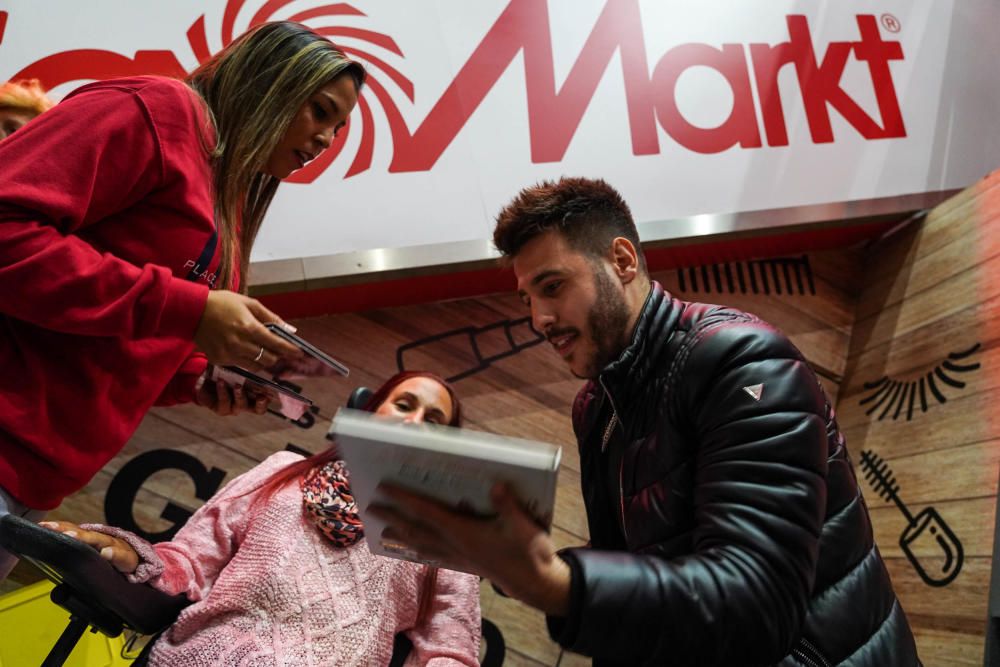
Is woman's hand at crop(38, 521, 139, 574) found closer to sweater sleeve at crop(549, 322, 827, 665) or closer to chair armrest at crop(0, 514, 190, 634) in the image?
chair armrest at crop(0, 514, 190, 634)

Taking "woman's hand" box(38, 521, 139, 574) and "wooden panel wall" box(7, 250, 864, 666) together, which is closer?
"woman's hand" box(38, 521, 139, 574)

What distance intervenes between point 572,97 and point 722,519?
6.27 feet

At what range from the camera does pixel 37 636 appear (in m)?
1.63

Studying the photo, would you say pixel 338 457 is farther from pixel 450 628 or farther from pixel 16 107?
pixel 16 107

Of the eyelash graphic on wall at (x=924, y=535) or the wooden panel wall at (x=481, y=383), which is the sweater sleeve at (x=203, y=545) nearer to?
the wooden panel wall at (x=481, y=383)

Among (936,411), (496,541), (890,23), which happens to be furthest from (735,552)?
(890,23)

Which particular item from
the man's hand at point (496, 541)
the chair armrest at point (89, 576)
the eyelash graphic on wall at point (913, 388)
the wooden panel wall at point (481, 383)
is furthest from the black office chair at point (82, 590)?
the eyelash graphic on wall at point (913, 388)

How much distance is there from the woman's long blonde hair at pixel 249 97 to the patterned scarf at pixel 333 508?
0.60m

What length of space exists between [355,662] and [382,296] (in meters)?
1.14

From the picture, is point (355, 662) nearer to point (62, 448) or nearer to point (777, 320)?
point (62, 448)

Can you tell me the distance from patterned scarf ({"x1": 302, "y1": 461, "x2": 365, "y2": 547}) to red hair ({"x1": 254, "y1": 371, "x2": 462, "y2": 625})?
0.08 m

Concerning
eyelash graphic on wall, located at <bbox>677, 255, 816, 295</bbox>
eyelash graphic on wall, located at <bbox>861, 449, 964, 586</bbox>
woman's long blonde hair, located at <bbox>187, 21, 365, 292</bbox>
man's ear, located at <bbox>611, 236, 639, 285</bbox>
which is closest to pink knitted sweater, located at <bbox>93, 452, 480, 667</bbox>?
woman's long blonde hair, located at <bbox>187, 21, 365, 292</bbox>

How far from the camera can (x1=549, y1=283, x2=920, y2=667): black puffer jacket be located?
2.54ft

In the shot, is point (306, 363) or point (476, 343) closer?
point (306, 363)
